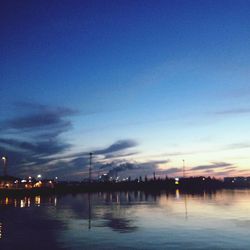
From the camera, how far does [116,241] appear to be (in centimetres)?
2744

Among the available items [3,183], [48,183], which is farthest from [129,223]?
[48,183]

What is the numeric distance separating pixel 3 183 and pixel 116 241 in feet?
373

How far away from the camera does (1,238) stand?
2853cm

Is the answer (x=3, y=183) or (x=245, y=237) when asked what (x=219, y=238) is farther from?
(x=3, y=183)

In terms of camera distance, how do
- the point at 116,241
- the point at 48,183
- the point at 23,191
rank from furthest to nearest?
1. the point at 48,183
2. the point at 23,191
3. the point at 116,241

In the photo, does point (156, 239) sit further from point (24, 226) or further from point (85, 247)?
point (24, 226)

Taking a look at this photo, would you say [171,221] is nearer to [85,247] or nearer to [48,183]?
[85,247]

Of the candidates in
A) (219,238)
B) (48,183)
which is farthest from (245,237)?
(48,183)

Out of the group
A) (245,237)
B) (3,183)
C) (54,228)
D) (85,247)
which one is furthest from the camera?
(3,183)

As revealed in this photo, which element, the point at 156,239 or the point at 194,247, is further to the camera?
the point at 156,239

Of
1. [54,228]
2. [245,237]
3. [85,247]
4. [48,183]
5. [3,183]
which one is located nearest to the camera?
[85,247]

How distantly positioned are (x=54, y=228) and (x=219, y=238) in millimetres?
15321

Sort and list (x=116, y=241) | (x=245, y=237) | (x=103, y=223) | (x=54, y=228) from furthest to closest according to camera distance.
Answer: (x=103, y=223) → (x=54, y=228) → (x=245, y=237) → (x=116, y=241)

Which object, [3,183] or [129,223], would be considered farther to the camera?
[3,183]
